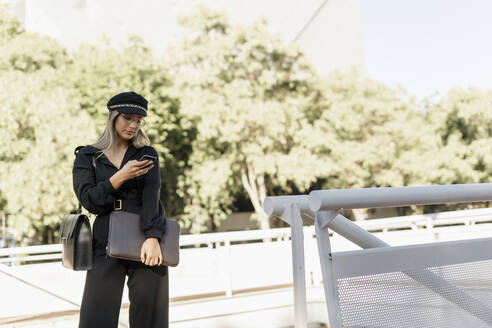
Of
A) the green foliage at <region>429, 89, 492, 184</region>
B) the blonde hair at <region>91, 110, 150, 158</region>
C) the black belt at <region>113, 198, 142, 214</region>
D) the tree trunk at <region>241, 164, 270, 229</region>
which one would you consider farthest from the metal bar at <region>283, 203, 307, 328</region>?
the green foliage at <region>429, 89, 492, 184</region>

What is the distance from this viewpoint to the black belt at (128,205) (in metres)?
2.16

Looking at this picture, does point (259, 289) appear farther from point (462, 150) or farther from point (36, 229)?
point (462, 150)

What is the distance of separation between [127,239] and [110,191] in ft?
0.66

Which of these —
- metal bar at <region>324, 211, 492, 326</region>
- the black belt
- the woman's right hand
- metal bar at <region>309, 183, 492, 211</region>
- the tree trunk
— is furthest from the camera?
the tree trunk

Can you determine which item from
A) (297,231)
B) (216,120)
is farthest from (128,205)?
(216,120)

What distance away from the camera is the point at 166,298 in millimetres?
2230

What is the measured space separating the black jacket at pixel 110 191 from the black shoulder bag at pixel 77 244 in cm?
7

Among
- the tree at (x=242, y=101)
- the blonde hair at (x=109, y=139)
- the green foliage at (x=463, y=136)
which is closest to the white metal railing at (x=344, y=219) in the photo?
the blonde hair at (x=109, y=139)

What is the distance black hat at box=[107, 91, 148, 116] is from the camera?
2191mm

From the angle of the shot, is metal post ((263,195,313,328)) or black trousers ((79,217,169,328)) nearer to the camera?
metal post ((263,195,313,328))

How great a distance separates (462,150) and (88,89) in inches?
672

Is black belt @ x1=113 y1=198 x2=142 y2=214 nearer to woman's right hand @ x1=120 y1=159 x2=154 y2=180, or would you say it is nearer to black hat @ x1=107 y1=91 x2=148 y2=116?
woman's right hand @ x1=120 y1=159 x2=154 y2=180

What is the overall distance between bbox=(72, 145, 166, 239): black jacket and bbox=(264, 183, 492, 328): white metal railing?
3.14 feet

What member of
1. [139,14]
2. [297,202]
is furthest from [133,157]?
[139,14]
